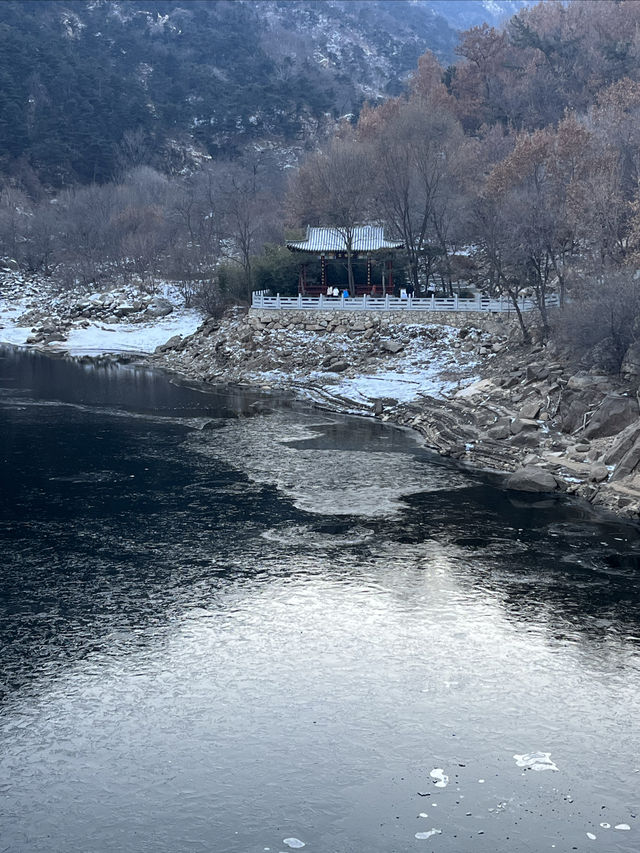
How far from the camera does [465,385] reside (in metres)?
46.9

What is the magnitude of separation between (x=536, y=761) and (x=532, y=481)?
55.5ft

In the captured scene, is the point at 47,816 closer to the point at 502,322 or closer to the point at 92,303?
the point at 502,322

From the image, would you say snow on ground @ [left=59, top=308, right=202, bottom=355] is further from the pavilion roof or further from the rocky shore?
the pavilion roof

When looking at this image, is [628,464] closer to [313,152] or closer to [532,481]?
[532,481]

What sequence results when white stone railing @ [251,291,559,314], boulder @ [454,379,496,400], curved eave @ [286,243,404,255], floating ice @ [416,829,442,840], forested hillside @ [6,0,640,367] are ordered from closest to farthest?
floating ice @ [416,829,442,840] < boulder @ [454,379,496,400] < forested hillside @ [6,0,640,367] < white stone railing @ [251,291,559,314] < curved eave @ [286,243,404,255]

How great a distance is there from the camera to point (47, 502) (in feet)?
98.5

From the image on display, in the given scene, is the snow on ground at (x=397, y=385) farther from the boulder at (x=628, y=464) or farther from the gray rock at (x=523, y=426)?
the boulder at (x=628, y=464)

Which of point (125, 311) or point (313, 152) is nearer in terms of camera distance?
point (125, 311)

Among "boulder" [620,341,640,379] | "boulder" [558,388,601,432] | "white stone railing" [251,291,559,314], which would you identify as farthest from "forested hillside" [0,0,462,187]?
"boulder" [620,341,640,379]

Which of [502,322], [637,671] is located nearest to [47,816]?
[637,671]

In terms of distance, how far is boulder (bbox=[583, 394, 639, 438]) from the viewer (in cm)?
3486

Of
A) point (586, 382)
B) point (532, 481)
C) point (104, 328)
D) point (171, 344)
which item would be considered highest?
point (104, 328)

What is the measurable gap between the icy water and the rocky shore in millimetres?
2741

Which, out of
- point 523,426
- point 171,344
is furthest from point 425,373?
point 171,344
